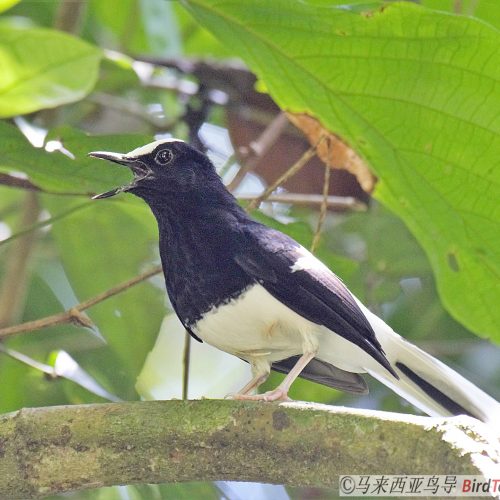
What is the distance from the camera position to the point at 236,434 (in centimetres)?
253

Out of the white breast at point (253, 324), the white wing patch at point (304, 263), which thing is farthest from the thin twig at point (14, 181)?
the white wing patch at point (304, 263)

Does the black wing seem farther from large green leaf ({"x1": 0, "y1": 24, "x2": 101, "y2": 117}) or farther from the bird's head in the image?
large green leaf ({"x1": 0, "y1": 24, "x2": 101, "y2": 117})

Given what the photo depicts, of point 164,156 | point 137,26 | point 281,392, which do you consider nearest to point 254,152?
point 164,156

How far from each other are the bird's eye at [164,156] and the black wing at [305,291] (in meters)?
0.45

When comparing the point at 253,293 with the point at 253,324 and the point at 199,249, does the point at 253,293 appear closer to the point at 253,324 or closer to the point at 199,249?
the point at 253,324

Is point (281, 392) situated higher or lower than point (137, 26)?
lower

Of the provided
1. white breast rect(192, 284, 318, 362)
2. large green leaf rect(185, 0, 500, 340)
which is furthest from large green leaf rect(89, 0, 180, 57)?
white breast rect(192, 284, 318, 362)

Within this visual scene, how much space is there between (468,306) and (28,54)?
1.84m

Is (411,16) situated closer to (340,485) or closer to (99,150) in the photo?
(99,150)

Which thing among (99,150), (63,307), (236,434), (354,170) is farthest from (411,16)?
(63,307)

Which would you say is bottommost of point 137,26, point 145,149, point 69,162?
point 69,162

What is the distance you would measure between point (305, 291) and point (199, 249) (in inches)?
14.5

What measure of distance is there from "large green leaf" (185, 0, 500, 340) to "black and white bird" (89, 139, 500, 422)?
391 millimetres

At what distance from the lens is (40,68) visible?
341cm
